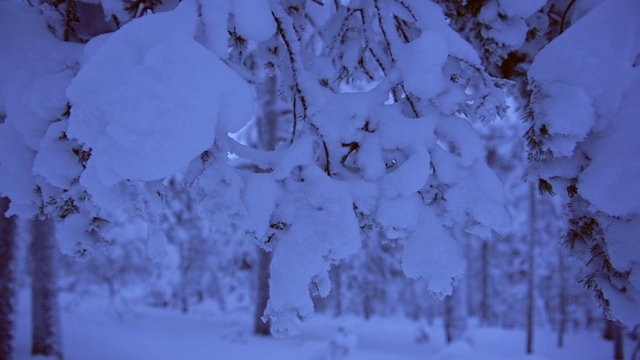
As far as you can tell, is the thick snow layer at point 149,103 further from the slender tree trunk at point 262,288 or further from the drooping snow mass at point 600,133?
the slender tree trunk at point 262,288

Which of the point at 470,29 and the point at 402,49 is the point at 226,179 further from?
the point at 470,29

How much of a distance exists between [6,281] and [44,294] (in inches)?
37.4

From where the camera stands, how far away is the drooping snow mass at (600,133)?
2.09m

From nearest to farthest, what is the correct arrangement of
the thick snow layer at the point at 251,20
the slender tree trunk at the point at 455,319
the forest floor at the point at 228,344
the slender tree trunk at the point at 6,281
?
the thick snow layer at the point at 251,20 < the slender tree trunk at the point at 6,281 < the forest floor at the point at 228,344 < the slender tree trunk at the point at 455,319

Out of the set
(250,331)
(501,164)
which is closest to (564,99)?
(250,331)

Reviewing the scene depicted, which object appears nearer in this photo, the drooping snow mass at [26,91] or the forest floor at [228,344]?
the drooping snow mass at [26,91]

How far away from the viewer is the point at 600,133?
2211 mm

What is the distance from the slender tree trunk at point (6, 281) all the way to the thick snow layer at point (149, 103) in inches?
238

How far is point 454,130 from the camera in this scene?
238 cm

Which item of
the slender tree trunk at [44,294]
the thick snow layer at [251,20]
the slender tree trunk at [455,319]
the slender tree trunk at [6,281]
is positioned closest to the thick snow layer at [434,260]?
the thick snow layer at [251,20]

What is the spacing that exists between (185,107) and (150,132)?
6.8 inches

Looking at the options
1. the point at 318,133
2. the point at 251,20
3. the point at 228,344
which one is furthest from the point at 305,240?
the point at 228,344

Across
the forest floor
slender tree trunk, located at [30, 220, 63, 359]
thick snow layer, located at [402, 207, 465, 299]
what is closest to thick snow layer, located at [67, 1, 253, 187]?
thick snow layer, located at [402, 207, 465, 299]

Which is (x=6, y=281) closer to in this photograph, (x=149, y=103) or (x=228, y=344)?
(x=228, y=344)
